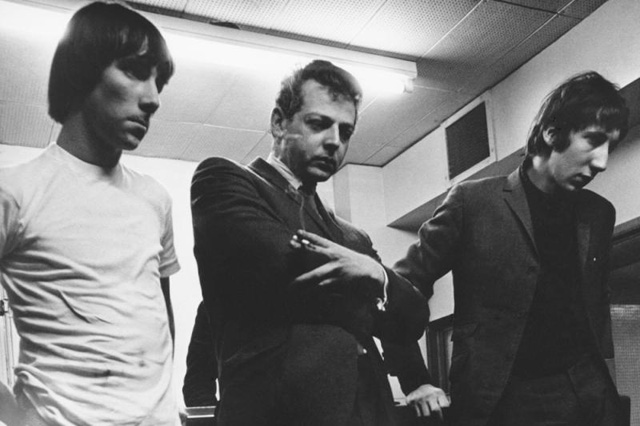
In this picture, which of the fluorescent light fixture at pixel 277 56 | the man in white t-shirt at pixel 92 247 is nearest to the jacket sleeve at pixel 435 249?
the man in white t-shirt at pixel 92 247

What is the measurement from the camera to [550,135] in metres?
1.86

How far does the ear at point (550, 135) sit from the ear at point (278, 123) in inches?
32.8

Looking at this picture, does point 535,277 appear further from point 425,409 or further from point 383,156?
point 383,156

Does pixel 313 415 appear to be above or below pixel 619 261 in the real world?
below

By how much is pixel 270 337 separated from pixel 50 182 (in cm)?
39

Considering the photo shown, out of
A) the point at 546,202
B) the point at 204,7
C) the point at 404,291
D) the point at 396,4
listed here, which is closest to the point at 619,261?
the point at 396,4

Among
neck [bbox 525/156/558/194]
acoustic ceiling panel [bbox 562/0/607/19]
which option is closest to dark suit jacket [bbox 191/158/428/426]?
neck [bbox 525/156/558/194]

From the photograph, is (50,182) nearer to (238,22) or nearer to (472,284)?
(472,284)

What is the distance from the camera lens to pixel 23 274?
0.92 meters

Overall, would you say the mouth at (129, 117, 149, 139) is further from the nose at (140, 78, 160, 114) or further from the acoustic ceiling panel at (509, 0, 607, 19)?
the acoustic ceiling panel at (509, 0, 607, 19)

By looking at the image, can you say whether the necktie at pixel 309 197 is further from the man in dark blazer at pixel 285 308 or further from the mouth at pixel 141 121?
the mouth at pixel 141 121

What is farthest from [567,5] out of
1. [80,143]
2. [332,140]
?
[80,143]

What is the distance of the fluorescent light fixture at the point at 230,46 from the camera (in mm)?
3129

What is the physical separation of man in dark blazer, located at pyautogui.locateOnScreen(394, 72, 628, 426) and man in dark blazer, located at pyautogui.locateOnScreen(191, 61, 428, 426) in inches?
16.7
